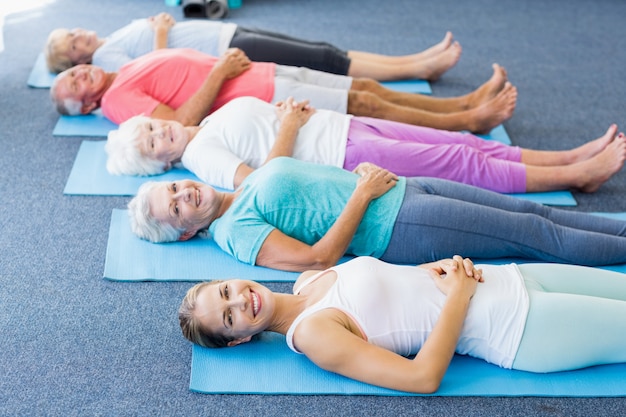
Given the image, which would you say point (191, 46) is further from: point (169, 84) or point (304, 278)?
point (304, 278)

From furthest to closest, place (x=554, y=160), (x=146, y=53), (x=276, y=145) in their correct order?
(x=146, y=53)
(x=554, y=160)
(x=276, y=145)

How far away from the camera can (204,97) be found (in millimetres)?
3383

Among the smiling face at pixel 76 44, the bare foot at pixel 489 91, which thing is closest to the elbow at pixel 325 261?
the bare foot at pixel 489 91

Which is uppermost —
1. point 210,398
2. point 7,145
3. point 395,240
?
point 395,240

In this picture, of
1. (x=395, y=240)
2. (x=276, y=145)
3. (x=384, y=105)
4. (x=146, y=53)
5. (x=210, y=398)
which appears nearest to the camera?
(x=210, y=398)

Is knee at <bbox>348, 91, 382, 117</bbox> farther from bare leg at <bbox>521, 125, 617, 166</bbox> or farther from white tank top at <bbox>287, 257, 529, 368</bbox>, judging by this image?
white tank top at <bbox>287, 257, 529, 368</bbox>

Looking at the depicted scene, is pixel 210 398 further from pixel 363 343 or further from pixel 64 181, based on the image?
pixel 64 181

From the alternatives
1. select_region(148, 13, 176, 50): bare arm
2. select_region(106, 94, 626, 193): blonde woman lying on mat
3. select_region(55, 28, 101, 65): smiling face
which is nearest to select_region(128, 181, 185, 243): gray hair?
select_region(106, 94, 626, 193): blonde woman lying on mat

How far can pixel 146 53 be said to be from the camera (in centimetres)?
391

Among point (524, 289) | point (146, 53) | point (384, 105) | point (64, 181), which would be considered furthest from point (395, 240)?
point (146, 53)

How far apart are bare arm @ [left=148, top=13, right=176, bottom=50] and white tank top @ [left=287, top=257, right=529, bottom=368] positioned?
2.03 meters

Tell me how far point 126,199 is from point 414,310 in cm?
157

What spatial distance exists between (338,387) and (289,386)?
0.49 ft

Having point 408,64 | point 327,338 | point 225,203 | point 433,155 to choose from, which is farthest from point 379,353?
point 408,64
